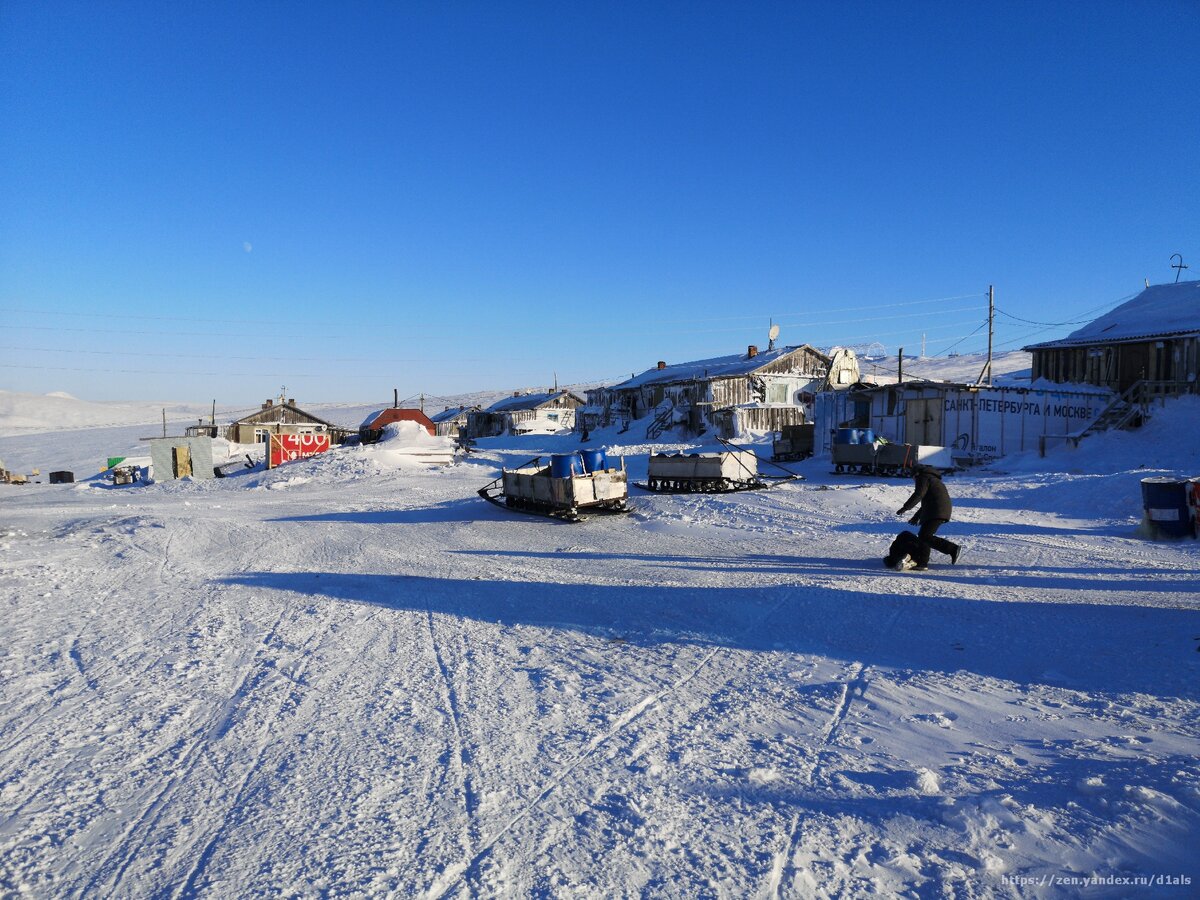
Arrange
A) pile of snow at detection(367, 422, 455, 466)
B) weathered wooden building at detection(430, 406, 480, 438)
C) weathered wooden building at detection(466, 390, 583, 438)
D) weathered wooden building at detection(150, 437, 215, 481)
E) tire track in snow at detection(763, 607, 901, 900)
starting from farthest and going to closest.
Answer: weathered wooden building at detection(430, 406, 480, 438), weathered wooden building at detection(466, 390, 583, 438), weathered wooden building at detection(150, 437, 215, 481), pile of snow at detection(367, 422, 455, 466), tire track in snow at detection(763, 607, 901, 900)

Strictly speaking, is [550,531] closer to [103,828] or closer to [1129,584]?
[1129,584]

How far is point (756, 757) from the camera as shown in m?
4.02

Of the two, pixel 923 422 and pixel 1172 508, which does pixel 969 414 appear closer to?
pixel 923 422

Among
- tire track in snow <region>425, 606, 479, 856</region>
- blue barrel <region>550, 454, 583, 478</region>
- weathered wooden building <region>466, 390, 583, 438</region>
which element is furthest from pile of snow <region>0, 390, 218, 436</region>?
tire track in snow <region>425, 606, 479, 856</region>

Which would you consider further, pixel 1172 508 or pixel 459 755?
pixel 1172 508

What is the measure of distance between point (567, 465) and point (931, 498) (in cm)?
779

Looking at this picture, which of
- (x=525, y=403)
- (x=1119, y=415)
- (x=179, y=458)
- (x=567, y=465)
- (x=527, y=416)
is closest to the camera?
(x=567, y=465)

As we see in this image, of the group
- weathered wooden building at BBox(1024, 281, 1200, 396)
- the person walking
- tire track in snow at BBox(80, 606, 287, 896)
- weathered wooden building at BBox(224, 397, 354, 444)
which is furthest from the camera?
weathered wooden building at BBox(224, 397, 354, 444)

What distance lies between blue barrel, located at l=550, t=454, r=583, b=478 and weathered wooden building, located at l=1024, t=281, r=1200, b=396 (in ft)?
72.5

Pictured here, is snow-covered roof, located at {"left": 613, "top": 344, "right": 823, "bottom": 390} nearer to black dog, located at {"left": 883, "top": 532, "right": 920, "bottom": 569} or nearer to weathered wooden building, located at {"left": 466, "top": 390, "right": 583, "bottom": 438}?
weathered wooden building, located at {"left": 466, "top": 390, "right": 583, "bottom": 438}

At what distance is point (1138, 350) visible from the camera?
27625 mm

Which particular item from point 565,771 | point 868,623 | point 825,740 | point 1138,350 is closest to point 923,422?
point 1138,350

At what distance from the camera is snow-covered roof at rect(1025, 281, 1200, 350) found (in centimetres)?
2725

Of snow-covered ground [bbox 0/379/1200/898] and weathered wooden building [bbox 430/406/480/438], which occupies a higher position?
weathered wooden building [bbox 430/406/480/438]
